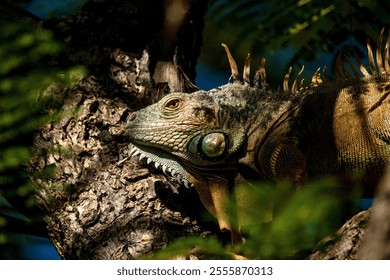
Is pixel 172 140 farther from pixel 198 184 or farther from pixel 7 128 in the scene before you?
pixel 7 128

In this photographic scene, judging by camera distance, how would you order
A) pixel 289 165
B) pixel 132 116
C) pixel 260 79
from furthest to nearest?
1. pixel 260 79
2. pixel 132 116
3. pixel 289 165

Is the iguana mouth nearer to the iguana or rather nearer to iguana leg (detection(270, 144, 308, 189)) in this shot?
the iguana

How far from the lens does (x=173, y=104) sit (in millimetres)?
4801

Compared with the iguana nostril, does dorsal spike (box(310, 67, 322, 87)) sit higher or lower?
higher

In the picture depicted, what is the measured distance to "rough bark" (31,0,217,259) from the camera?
167 inches

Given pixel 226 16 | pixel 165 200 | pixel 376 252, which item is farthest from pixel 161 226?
pixel 376 252

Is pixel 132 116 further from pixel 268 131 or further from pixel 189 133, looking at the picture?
pixel 268 131

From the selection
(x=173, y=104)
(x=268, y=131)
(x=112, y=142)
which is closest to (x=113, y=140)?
(x=112, y=142)

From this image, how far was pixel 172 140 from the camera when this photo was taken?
4.87 meters

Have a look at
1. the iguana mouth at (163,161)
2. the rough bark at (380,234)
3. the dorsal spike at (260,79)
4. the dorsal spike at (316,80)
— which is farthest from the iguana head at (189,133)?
the rough bark at (380,234)

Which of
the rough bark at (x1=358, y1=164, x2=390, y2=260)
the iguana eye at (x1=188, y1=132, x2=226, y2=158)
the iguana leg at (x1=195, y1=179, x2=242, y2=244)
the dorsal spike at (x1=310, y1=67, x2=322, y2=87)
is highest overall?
the dorsal spike at (x1=310, y1=67, x2=322, y2=87)

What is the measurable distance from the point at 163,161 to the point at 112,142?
1.09 feet

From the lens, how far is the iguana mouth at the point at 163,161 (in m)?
4.63

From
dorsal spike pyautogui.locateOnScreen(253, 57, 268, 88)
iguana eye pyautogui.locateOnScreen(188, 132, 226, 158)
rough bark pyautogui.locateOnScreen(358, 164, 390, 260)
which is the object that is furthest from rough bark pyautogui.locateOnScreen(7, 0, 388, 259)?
rough bark pyautogui.locateOnScreen(358, 164, 390, 260)
